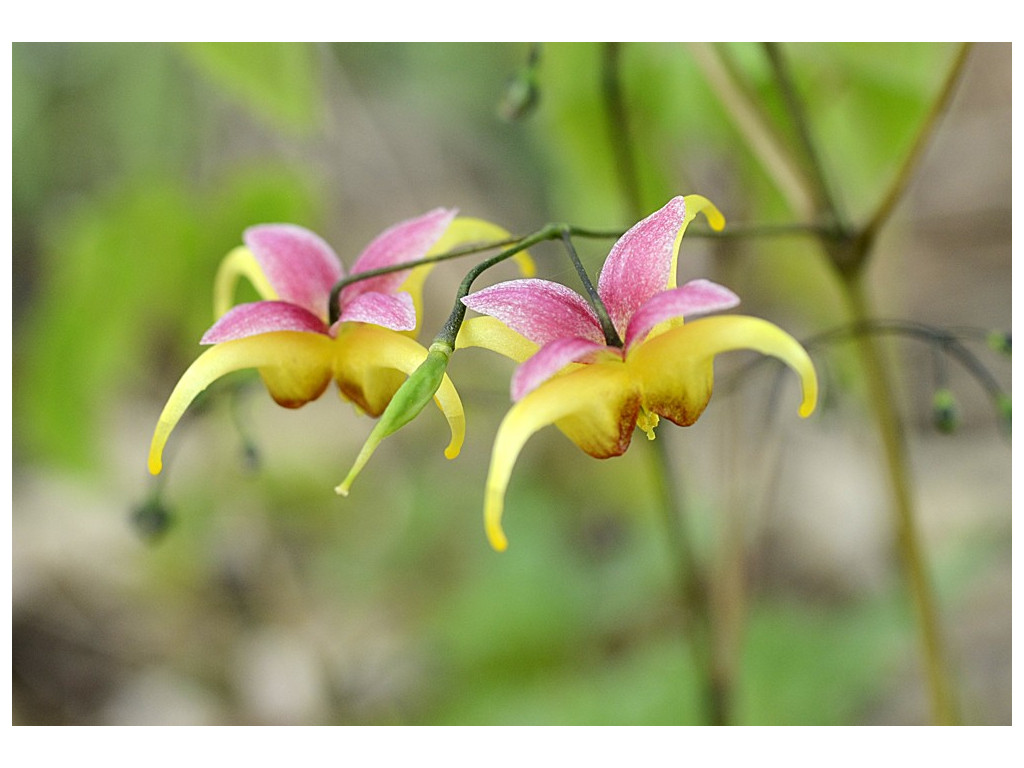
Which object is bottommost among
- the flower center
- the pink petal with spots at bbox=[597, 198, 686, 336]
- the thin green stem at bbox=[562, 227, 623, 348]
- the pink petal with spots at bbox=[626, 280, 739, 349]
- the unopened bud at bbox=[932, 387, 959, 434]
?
the flower center

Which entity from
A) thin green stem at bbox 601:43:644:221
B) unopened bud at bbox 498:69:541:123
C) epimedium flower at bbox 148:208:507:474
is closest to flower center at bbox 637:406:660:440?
epimedium flower at bbox 148:208:507:474

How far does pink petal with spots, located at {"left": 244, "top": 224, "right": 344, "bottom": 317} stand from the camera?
2.26 feet

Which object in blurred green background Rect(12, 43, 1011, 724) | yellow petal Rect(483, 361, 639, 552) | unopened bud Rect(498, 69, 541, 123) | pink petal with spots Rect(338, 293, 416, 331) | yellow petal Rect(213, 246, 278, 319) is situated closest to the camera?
yellow petal Rect(483, 361, 639, 552)

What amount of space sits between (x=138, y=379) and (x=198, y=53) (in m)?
0.82

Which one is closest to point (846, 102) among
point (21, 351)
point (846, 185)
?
point (846, 185)

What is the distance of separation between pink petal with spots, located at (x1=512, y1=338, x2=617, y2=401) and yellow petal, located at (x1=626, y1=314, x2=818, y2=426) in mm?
44

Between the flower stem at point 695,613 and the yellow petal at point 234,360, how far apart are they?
0.52 metres

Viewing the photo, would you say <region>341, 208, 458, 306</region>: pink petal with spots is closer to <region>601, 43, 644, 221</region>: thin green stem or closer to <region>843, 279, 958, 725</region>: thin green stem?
<region>601, 43, 644, 221</region>: thin green stem

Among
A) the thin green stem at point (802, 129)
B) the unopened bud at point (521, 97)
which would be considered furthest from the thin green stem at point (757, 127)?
the unopened bud at point (521, 97)

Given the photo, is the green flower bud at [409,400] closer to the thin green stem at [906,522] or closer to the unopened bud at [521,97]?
the unopened bud at [521,97]

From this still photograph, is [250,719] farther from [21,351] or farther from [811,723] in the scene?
[811,723]

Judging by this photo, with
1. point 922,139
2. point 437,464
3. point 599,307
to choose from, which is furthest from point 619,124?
point 437,464

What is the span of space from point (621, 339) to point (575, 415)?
6 cm

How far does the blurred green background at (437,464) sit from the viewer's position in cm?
148
